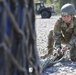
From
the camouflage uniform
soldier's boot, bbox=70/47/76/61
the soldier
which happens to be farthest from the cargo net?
soldier's boot, bbox=70/47/76/61

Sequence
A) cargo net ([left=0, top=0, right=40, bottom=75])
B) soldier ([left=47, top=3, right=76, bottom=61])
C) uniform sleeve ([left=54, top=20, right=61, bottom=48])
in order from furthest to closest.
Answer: uniform sleeve ([left=54, top=20, right=61, bottom=48]) < soldier ([left=47, top=3, right=76, bottom=61]) < cargo net ([left=0, top=0, right=40, bottom=75])

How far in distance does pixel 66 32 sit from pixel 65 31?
28 millimetres

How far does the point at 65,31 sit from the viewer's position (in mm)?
5934

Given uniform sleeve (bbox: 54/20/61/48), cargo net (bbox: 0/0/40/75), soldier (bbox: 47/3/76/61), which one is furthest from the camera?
uniform sleeve (bbox: 54/20/61/48)

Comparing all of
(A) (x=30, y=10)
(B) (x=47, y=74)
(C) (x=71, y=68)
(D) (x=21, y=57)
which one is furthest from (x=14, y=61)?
(C) (x=71, y=68)

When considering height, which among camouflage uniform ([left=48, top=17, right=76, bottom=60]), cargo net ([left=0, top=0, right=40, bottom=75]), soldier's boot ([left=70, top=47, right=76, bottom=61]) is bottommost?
soldier's boot ([left=70, top=47, right=76, bottom=61])

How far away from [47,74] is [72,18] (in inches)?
48.7

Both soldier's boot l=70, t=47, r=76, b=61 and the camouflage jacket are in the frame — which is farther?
soldier's boot l=70, t=47, r=76, b=61

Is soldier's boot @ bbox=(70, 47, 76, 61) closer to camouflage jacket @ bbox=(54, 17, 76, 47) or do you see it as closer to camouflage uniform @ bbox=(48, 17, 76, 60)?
camouflage uniform @ bbox=(48, 17, 76, 60)

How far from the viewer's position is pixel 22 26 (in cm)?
146

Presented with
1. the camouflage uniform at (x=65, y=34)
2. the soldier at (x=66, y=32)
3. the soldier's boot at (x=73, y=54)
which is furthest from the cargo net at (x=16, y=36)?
the soldier's boot at (x=73, y=54)

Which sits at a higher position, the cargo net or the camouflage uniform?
the cargo net

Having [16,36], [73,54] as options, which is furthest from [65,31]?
[16,36]

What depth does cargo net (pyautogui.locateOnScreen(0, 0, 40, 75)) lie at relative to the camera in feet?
4.48
